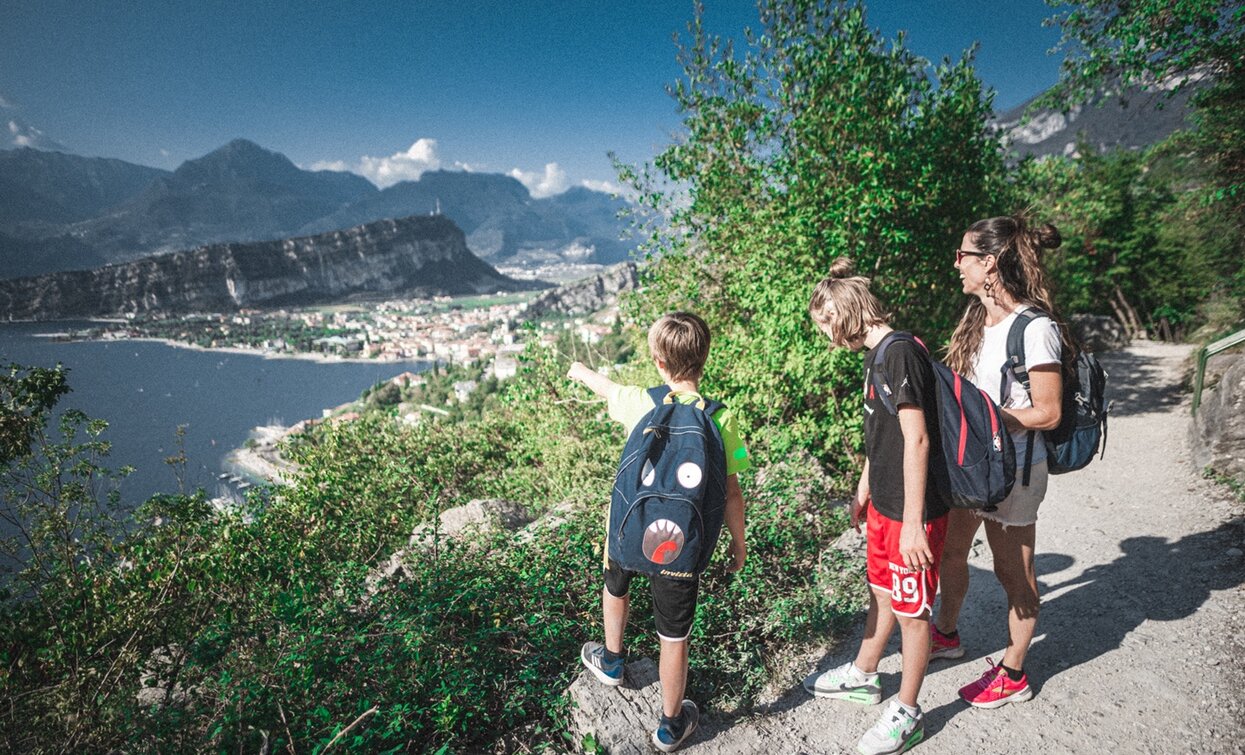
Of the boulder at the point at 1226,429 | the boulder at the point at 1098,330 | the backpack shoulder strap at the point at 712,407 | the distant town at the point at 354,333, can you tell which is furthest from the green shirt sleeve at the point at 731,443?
the distant town at the point at 354,333

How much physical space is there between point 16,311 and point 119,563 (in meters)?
100

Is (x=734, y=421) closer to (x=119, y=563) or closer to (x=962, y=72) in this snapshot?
(x=119, y=563)

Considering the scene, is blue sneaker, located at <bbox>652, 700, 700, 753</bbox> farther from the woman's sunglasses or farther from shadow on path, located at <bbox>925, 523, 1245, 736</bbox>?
the woman's sunglasses

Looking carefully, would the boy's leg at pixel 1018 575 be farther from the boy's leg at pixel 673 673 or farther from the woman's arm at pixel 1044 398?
the boy's leg at pixel 673 673

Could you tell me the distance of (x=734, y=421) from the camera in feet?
7.11

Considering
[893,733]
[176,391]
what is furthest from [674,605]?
[176,391]

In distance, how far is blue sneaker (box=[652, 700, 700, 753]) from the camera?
2.31 meters

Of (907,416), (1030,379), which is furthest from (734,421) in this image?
(1030,379)

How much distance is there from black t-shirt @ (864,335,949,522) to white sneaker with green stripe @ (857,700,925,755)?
3.08 ft

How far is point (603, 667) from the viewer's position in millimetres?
2494

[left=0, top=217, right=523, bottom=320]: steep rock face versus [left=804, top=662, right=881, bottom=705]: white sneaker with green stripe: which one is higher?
[left=0, top=217, right=523, bottom=320]: steep rock face

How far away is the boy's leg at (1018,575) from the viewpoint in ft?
7.85

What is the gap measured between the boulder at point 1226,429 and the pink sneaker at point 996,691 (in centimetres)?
415

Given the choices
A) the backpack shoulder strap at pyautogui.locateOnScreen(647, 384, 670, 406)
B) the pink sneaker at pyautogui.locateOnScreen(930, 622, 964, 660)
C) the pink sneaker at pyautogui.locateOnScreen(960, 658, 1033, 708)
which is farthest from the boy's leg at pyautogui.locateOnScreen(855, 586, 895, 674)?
the backpack shoulder strap at pyautogui.locateOnScreen(647, 384, 670, 406)
